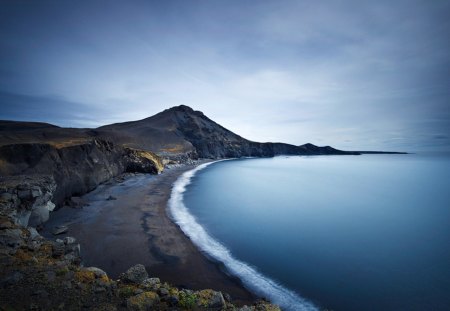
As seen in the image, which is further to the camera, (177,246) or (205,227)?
(205,227)

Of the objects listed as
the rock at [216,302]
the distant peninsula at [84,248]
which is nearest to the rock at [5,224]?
the distant peninsula at [84,248]

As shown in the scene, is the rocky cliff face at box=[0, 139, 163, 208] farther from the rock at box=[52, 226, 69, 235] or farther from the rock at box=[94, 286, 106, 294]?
the rock at box=[94, 286, 106, 294]

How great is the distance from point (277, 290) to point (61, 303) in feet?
27.8

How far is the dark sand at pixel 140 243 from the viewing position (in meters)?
10.8

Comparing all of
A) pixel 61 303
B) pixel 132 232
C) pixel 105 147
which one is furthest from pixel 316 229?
pixel 105 147

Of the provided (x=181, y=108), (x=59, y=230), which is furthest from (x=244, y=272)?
(x=181, y=108)

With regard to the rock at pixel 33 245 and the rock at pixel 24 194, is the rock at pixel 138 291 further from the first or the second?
the rock at pixel 24 194

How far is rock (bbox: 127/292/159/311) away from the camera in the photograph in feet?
20.9

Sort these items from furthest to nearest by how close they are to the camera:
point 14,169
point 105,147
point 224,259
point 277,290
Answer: point 105,147 < point 14,169 < point 224,259 < point 277,290

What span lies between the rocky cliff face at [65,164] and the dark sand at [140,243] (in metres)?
2.33

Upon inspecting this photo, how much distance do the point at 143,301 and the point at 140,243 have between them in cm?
792

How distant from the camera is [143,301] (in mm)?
6594

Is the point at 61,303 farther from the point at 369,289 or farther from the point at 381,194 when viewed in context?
the point at 381,194

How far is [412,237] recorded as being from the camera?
18.1 meters
